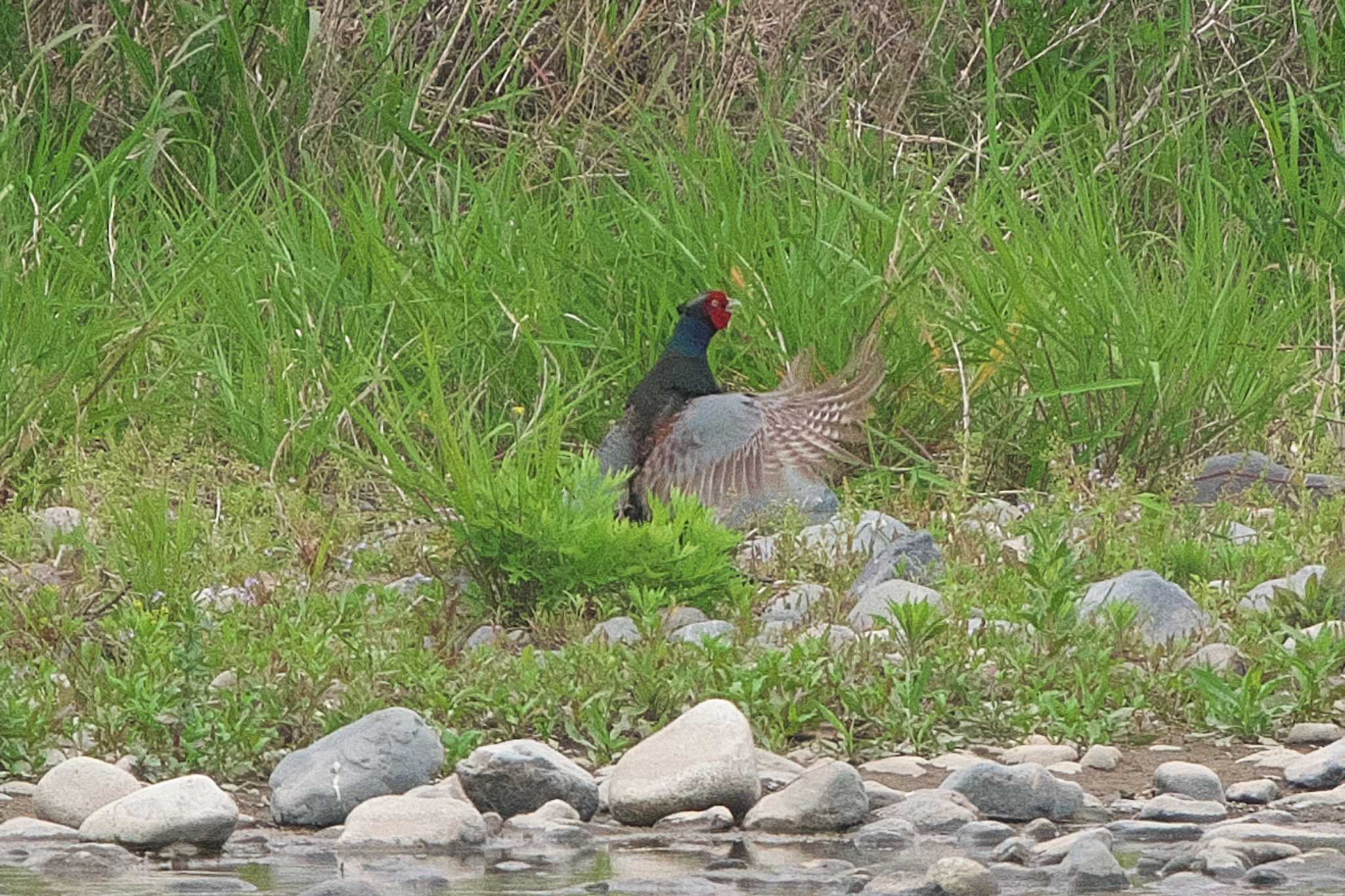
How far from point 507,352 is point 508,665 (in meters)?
2.29

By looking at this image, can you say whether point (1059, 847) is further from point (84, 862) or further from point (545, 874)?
point (84, 862)

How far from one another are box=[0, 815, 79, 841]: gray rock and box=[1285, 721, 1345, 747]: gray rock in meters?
2.15

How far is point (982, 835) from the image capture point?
3.52m

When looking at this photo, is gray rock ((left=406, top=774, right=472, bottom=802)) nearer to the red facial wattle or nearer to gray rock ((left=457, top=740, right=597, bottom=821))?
gray rock ((left=457, top=740, right=597, bottom=821))

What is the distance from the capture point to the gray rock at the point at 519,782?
12.0ft

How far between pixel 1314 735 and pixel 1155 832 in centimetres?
73

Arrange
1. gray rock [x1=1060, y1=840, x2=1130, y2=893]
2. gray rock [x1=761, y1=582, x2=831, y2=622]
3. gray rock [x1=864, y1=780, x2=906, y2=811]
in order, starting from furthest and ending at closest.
Result: 1. gray rock [x1=761, y1=582, x2=831, y2=622]
2. gray rock [x1=864, y1=780, x2=906, y2=811]
3. gray rock [x1=1060, y1=840, x2=1130, y2=893]

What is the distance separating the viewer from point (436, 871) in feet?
10.9

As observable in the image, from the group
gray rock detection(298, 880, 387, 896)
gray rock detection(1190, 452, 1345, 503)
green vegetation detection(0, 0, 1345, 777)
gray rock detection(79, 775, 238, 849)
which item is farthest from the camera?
gray rock detection(1190, 452, 1345, 503)

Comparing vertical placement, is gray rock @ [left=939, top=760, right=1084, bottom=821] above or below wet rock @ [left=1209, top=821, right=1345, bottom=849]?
above

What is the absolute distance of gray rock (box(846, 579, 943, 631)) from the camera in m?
4.79

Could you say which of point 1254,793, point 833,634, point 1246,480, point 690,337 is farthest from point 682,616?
point 1246,480

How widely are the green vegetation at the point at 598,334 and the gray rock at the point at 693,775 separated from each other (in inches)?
12.7

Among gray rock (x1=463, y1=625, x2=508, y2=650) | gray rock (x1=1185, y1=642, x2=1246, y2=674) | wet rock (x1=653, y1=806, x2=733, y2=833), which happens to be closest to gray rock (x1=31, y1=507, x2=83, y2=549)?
gray rock (x1=463, y1=625, x2=508, y2=650)
